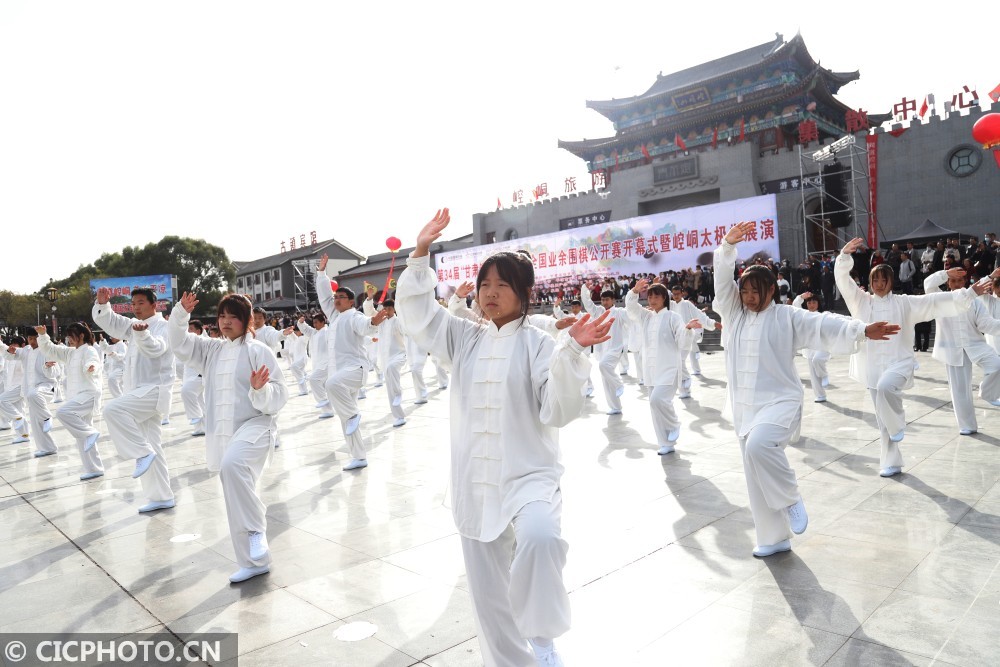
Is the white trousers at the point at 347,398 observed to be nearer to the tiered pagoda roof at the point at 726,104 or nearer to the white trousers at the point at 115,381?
the white trousers at the point at 115,381

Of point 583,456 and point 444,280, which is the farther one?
point 444,280

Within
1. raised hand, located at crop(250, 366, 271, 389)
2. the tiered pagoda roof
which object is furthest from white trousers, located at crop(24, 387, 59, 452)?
the tiered pagoda roof

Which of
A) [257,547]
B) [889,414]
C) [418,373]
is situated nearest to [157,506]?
[257,547]

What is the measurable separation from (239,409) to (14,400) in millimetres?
10051

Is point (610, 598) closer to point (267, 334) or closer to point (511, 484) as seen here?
point (511, 484)

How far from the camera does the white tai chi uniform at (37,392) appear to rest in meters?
9.49

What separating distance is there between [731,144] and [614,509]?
85.4ft

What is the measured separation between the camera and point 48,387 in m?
10.2

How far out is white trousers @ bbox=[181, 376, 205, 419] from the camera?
10.6 metres

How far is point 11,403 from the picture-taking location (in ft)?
38.6

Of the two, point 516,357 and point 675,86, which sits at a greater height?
point 675,86

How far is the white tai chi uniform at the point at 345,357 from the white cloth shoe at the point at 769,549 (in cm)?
445

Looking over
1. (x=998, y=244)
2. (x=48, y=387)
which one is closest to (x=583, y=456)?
(x=48, y=387)

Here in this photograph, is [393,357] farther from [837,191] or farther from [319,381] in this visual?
[837,191]
